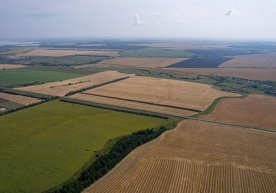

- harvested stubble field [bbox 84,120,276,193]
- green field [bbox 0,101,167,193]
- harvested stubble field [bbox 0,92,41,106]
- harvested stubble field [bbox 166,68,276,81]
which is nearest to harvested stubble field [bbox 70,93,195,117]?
green field [bbox 0,101,167,193]

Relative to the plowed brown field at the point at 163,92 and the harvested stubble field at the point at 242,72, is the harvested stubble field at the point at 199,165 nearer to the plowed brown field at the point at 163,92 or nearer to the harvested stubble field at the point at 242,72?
the plowed brown field at the point at 163,92

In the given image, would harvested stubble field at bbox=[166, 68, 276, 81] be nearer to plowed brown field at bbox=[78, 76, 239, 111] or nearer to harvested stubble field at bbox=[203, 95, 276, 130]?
plowed brown field at bbox=[78, 76, 239, 111]

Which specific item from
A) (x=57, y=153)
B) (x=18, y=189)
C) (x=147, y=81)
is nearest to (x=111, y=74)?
(x=147, y=81)

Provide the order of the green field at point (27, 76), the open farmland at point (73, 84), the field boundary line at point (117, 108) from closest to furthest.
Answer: the field boundary line at point (117, 108)
the open farmland at point (73, 84)
the green field at point (27, 76)

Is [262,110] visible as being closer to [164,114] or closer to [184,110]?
[184,110]

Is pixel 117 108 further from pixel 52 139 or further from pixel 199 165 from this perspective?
pixel 199 165

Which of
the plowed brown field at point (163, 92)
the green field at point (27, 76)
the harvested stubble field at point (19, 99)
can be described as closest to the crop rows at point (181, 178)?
the plowed brown field at point (163, 92)
